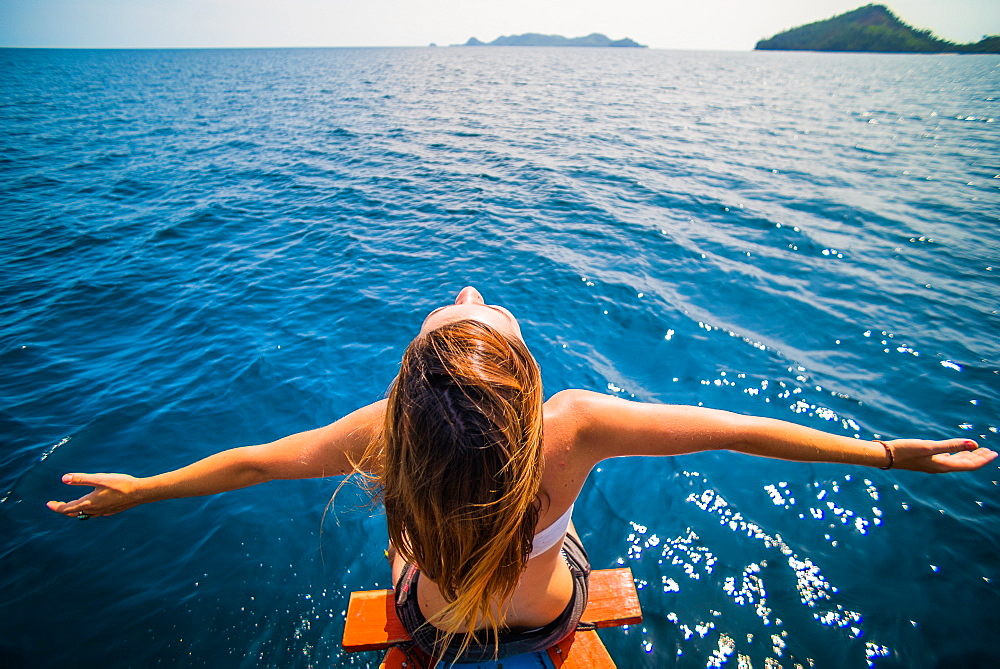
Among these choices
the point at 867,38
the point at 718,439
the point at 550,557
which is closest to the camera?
the point at 718,439

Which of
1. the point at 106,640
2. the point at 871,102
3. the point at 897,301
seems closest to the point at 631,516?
the point at 106,640

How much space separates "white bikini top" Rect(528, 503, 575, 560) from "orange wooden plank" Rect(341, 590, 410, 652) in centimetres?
84

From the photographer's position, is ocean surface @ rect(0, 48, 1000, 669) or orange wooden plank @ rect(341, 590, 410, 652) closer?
orange wooden plank @ rect(341, 590, 410, 652)

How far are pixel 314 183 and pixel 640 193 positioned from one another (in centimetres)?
916

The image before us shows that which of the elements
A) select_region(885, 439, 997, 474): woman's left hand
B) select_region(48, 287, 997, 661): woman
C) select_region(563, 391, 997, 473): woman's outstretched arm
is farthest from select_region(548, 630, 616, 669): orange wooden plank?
select_region(885, 439, 997, 474): woman's left hand

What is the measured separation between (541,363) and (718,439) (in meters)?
3.86

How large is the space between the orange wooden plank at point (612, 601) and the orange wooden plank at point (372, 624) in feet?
3.27

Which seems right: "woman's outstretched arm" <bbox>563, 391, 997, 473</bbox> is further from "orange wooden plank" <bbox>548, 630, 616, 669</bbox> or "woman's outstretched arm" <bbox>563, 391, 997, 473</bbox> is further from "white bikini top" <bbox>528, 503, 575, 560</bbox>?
"orange wooden plank" <bbox>548, 630, 616, 669</bbox>

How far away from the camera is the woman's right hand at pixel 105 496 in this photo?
6.21ft

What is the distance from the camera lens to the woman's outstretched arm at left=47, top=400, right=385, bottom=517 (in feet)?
5.99

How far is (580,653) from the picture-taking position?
6.75 feet

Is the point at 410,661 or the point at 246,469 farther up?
the point at 246,469

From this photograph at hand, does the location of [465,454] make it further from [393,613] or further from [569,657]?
[393,613]

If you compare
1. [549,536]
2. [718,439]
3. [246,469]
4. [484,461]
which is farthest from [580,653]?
[246,469]
